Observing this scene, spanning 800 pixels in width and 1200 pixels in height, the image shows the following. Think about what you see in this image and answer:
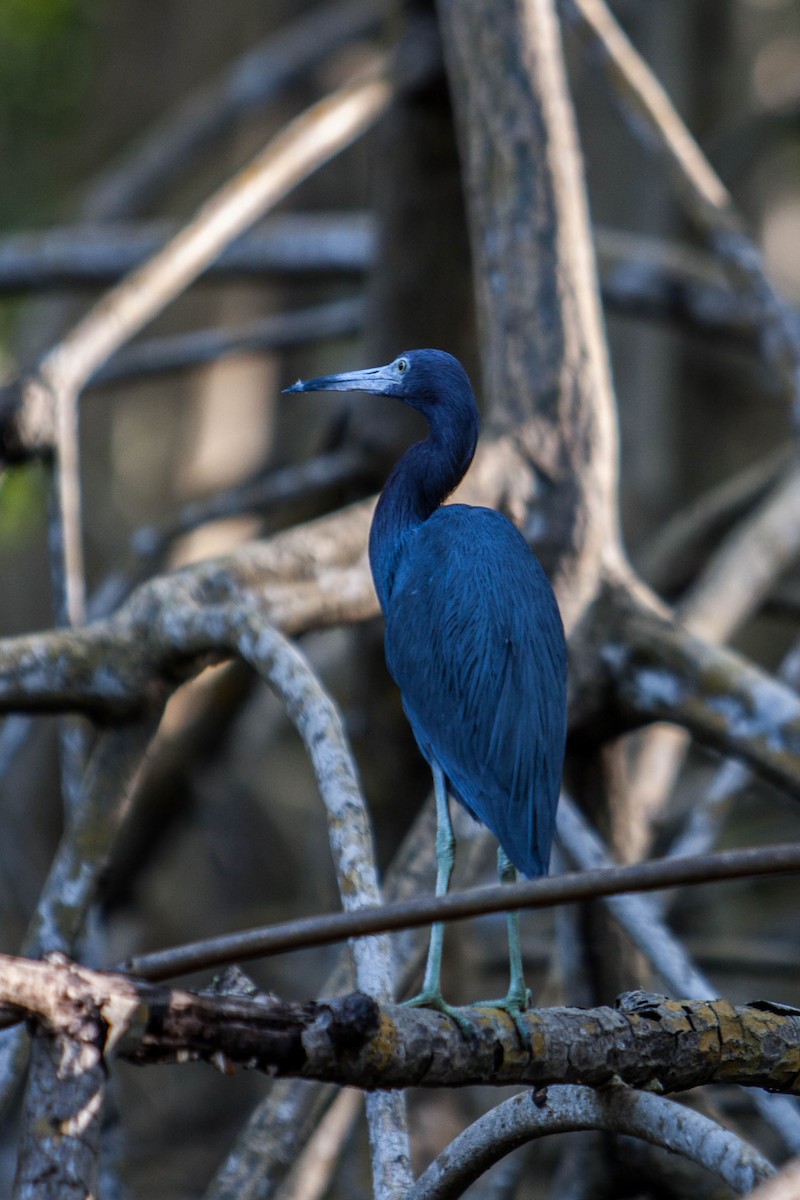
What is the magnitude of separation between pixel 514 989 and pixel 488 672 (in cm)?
40

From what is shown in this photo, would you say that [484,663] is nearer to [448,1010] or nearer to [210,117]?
[448,1010]

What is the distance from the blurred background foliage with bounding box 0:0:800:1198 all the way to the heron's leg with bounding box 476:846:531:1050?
187cm

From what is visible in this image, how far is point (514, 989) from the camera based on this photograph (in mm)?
1713

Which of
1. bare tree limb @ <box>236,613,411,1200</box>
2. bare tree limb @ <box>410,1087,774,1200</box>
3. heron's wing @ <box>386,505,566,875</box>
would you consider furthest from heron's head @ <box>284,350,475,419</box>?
bare tree limb @ <box>410,1087,774,1200</box>

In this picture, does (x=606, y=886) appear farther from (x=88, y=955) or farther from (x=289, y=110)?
(x=289, y=110)

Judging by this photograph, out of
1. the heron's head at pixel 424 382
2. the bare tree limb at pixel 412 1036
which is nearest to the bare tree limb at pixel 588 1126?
the bare tree limb at pixel 412 1036

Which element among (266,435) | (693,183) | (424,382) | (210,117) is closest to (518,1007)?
(424,382)

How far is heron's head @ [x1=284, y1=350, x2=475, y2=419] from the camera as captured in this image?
2076mm

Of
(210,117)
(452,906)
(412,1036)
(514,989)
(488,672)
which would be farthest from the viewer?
(210,117)

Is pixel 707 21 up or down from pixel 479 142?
up

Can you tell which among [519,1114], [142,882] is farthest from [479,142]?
[142,882]

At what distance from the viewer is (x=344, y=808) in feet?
6.07

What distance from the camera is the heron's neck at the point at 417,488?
2.07 m

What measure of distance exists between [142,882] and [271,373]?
2504 millimetres
